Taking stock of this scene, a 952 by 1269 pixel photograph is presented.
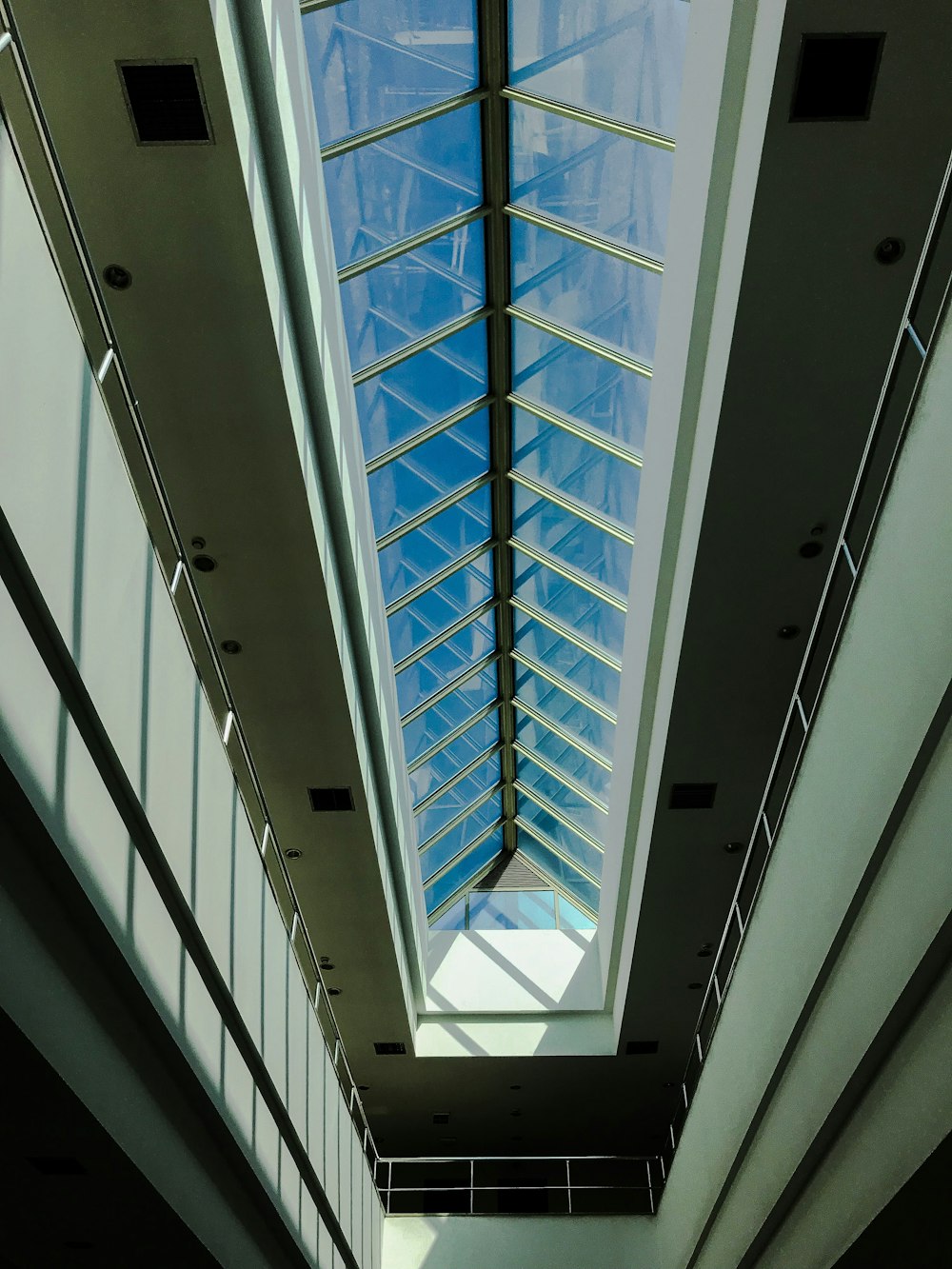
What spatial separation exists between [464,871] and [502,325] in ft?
36.7

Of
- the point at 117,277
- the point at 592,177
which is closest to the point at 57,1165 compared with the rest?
the point at 117,277

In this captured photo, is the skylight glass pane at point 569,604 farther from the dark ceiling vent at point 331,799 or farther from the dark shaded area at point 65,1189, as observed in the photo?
the dark shaded area at point 65,1189


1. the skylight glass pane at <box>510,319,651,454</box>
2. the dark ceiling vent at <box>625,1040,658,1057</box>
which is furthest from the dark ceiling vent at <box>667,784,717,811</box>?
the dark ceiling vent at <box>625,1040,658,1057</box>

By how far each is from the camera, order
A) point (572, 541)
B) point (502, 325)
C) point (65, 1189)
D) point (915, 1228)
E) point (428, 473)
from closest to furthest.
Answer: point (915, 1228), point (65, 1189), point (502, 325), point (428, 473), point (572, 541)

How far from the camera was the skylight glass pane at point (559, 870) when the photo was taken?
18.8 meters

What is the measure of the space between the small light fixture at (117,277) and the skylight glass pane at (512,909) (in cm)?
1477

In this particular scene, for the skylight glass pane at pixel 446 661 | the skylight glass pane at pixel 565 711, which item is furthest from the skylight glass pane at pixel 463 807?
the skylight glass pane at pixel 446 661

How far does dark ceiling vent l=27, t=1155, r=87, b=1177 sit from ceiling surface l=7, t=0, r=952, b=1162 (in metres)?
4.53

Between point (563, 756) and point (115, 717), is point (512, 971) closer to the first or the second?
point (563, 756)

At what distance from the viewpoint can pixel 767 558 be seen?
360 inches

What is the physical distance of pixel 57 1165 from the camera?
253 inches

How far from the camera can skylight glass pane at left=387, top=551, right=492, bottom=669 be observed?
543 inches

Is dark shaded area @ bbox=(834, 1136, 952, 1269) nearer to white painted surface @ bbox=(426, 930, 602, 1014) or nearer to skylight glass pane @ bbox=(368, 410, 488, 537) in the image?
skylight glass pane @ bbox=(368, 410, 488, 537)

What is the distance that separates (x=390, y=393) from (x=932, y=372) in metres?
7.07
